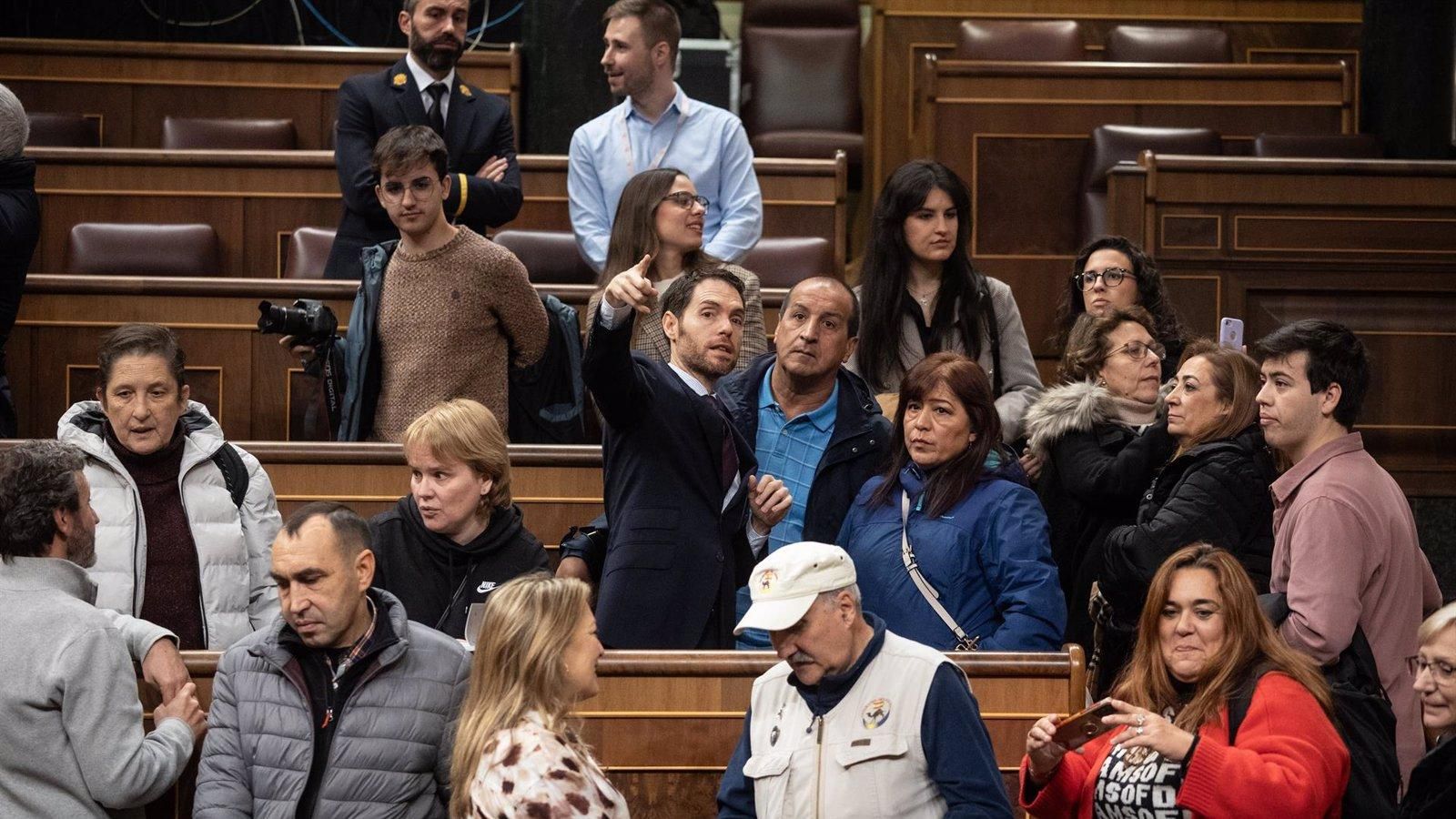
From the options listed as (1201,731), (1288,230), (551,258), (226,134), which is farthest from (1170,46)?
(1201,731)

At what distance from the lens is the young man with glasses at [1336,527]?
114 inches

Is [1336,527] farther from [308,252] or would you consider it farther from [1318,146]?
[1318,146]

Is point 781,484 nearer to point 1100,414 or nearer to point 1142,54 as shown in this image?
point 1100,414

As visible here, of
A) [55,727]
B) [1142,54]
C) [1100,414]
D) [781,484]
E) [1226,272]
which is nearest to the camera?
[55,727]

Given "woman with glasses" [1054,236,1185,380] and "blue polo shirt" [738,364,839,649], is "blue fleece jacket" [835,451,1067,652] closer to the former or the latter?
"blue polo shirt" [738,364,839,649]

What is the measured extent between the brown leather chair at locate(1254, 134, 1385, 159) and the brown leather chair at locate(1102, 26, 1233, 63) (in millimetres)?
968

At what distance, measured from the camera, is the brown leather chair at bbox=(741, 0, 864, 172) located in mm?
7602

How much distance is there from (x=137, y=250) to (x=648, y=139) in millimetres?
1665

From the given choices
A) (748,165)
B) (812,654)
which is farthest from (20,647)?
(748,165)

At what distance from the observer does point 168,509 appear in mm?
3188

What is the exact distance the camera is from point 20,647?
2518 millimetres

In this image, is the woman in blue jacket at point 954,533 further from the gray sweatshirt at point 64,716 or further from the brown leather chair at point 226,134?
the brown leather chair at point 226,134

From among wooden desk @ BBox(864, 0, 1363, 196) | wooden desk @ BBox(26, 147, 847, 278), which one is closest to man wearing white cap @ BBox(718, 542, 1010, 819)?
wooden desk @ BBox(26, 147, 847, 278)

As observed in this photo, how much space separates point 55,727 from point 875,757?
112 centimetres
